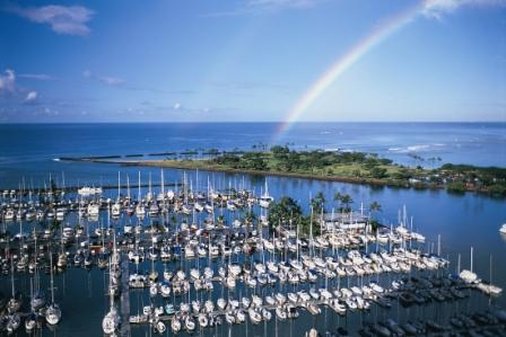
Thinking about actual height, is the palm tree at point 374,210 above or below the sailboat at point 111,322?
above

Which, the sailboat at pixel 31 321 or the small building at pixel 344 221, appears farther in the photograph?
the small building at pixel 344 221

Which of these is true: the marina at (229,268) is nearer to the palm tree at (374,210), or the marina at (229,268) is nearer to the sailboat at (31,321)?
the sailboat at (31,321)

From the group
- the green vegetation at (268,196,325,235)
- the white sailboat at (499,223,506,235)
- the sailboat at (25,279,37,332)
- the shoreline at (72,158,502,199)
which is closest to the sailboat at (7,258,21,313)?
the sailboat at (25,279,37,332)

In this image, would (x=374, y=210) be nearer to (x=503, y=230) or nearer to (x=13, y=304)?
(x=503, y=230)

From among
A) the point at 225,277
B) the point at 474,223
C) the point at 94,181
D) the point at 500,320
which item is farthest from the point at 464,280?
the point at 94,181

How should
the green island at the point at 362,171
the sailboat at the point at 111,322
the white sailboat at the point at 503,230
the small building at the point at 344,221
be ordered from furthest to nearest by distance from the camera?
the green island at the point at 362,171 → the white sailboat at the point at 503,230 → the small building at the point at 344,221 → the sailboat at the point at 111,322

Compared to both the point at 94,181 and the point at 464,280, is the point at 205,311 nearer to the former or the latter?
the point at 464,280

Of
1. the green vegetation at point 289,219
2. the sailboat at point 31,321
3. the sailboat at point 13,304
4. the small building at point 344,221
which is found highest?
the green vegetation at point 289,219

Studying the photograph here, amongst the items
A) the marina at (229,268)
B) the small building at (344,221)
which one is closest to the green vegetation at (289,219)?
the marina at (229,268)
